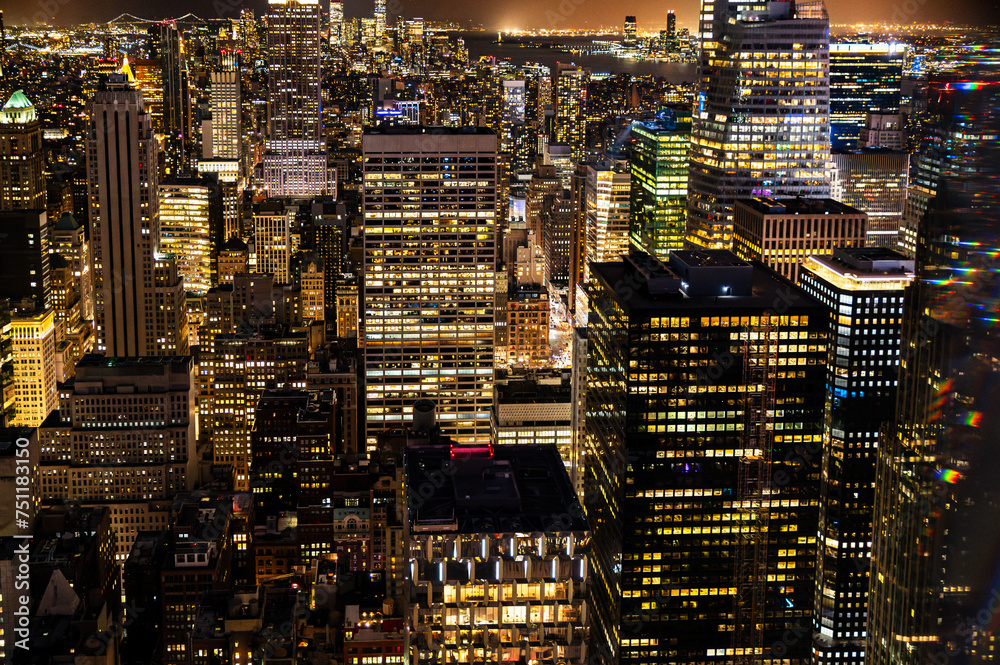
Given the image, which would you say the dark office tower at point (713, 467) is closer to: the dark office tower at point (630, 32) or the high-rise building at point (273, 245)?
the dark office tower at point (630, 32)

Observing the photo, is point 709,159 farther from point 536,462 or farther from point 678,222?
point 536,462

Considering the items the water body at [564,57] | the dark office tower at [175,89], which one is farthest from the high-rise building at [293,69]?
the water body at [564,57]

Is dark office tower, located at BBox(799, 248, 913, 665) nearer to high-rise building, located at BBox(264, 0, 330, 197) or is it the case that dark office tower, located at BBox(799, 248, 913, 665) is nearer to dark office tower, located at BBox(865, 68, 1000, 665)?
dark office tower, located at BBox(865, 68, 1000, 665)

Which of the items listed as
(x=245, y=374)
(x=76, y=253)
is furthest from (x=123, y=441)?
(x=76, y=253)

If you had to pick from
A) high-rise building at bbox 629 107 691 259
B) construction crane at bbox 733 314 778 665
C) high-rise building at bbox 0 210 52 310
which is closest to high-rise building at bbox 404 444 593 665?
construction crane at bbox 733 314 778 665

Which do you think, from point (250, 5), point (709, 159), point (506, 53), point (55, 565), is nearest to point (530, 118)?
point (506, 53)

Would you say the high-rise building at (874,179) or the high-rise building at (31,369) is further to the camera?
the high-rise building at (874,179)

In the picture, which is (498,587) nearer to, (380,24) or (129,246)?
(129,246)
